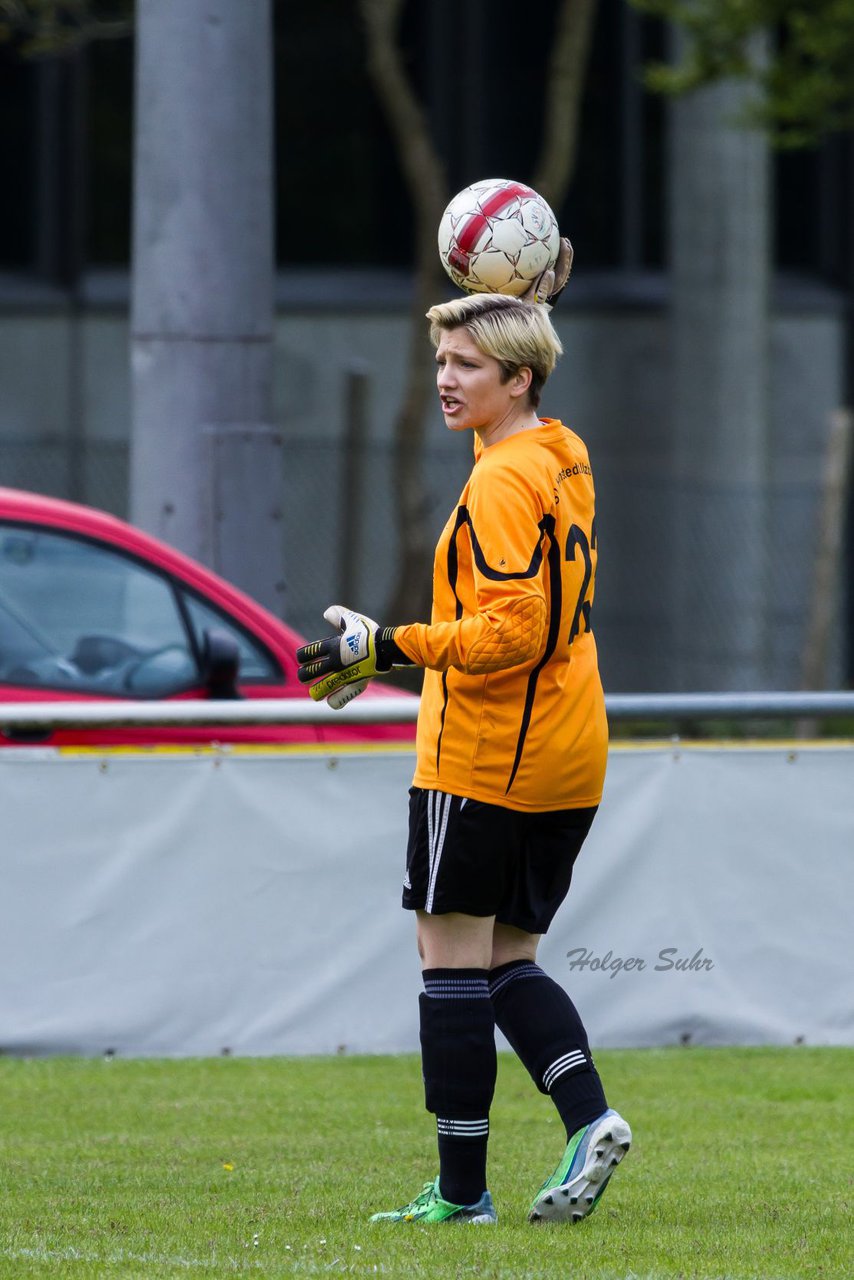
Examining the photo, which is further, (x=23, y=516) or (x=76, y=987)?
(x=23, y=516)

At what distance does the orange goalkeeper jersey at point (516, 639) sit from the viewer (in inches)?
168

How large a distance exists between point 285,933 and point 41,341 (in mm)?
12792

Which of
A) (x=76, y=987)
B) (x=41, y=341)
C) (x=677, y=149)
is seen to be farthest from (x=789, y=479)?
(x=76, y=987)

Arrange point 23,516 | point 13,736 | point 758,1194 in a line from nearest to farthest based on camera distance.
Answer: point 758,1194 → point 13,736 → point 23,516

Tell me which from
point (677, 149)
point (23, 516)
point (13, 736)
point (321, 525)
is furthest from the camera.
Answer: point (677, 149)

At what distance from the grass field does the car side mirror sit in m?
1.39

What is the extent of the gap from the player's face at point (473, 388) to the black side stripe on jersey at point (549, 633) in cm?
26

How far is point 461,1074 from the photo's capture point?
4.45m

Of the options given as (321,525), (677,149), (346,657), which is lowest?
(321,525)

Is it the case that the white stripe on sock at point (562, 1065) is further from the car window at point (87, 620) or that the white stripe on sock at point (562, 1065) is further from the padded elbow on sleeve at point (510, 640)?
the car window at point (87, 620)

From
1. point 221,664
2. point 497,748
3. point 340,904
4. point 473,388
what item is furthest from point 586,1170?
point 221,664

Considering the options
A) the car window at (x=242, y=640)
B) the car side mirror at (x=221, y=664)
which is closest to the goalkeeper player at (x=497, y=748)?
the car side mirror at (x=221, y=664)

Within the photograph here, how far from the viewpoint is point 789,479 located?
67.5 ft

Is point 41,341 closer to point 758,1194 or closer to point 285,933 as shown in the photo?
point 285,933
